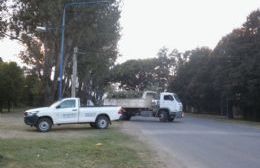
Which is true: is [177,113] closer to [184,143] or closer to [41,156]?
[184,143]

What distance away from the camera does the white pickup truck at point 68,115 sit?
2625cm

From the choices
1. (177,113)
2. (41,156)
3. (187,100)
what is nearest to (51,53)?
(177,113)

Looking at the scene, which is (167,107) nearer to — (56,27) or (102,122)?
(56,27)

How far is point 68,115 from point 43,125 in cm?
175

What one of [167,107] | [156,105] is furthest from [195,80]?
[167,107]

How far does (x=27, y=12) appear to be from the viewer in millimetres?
40719

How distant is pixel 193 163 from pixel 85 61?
1608 inches

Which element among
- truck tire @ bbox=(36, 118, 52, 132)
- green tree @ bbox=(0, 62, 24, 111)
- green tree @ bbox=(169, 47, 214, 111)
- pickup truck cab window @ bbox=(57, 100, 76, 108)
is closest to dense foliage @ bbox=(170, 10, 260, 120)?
green tree @ bbox=(169, 47, 214, 111)

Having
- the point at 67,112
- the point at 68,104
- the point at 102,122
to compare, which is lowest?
the point at 102,122

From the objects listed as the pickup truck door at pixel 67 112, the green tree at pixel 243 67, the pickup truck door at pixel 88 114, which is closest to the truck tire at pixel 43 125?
the pickup truck door at pixel 67 112

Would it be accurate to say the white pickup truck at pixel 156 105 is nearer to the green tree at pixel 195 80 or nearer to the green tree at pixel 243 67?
the green tree at pixel 243 67

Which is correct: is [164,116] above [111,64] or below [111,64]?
below

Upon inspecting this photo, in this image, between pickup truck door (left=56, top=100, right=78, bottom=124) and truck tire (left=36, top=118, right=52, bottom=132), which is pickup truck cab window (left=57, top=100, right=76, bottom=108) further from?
truck tire (left=36, top=118, right=52, bottom=132)

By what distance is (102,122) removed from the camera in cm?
2858
